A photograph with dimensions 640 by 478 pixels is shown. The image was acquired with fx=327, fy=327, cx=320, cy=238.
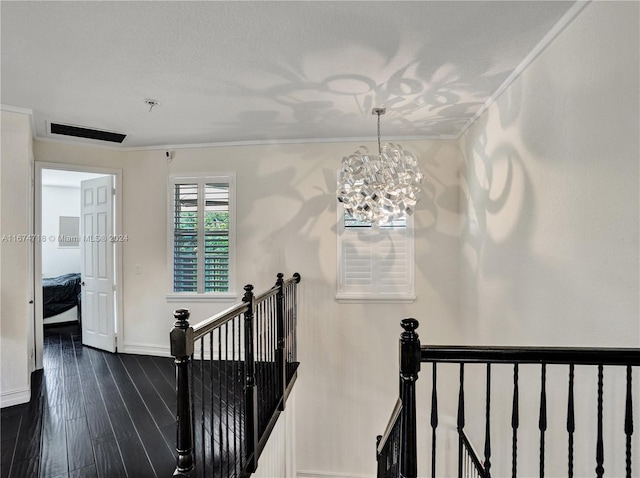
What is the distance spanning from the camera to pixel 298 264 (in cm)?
415

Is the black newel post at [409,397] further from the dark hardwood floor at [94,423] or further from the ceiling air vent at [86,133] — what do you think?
the ceiling air vent at [86,133]

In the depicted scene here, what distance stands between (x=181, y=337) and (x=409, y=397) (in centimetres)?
→ 93

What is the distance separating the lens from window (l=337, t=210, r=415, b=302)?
402 centimetres

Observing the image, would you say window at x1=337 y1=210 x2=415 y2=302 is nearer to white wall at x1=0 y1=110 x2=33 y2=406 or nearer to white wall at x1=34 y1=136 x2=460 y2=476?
white wall at x1=34 y1=136 x2=460 y2=476

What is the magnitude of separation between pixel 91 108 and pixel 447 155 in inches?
151

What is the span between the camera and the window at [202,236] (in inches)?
167

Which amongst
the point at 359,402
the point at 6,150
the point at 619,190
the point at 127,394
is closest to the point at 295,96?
the point at 619,190

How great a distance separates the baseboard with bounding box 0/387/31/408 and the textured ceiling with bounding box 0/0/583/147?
8.59 ft

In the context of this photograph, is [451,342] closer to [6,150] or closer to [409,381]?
[409,381]

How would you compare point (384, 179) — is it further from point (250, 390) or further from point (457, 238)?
point (457, 238)

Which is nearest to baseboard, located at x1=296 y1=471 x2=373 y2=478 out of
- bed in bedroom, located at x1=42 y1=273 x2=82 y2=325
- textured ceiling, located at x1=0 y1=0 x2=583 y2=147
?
textured ceiling, located at x1=0 y1=0 x2=583 y2=147

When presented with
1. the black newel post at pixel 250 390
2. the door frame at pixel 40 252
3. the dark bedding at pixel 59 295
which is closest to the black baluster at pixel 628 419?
the black newel post at pixel 250 390

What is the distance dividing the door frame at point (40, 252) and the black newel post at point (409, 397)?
4.26 metres

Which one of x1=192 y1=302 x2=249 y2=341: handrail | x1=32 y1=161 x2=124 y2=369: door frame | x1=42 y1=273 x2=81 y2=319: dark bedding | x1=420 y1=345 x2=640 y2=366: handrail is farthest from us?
Answer: x1=42 y1=273 x2=81 y2=319: dark bedding
